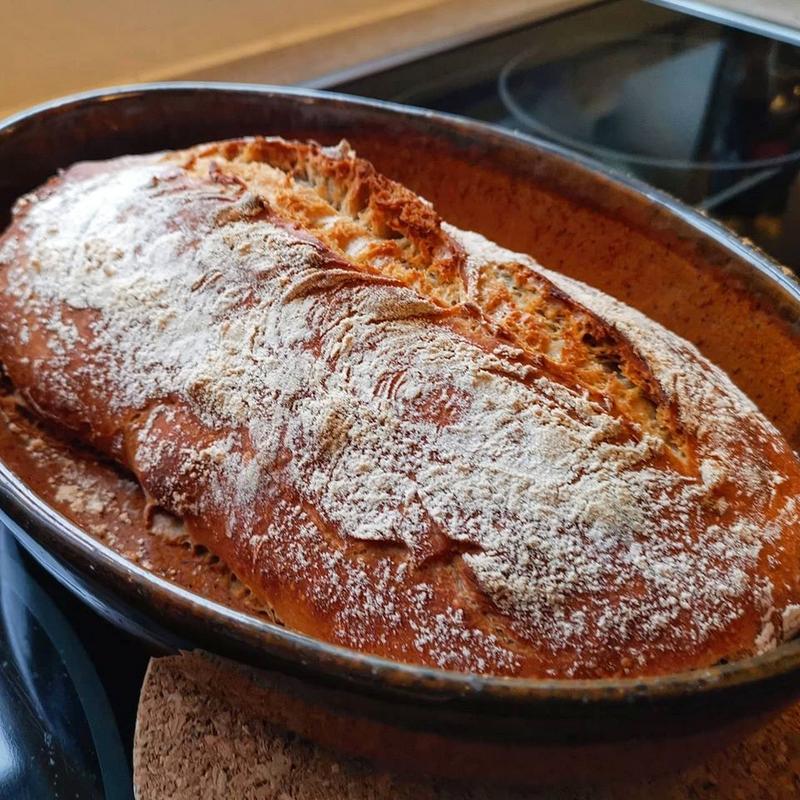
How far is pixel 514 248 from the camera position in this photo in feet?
3.58

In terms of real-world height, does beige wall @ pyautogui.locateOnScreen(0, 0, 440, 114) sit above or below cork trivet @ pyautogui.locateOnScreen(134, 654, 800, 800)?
above

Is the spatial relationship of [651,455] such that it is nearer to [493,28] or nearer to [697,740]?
[697,740]

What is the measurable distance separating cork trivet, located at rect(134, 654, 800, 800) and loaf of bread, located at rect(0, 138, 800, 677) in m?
0.11

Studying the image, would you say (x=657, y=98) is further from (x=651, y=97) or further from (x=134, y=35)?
(x=134, y=35)

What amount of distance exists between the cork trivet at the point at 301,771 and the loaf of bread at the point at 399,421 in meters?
0.11

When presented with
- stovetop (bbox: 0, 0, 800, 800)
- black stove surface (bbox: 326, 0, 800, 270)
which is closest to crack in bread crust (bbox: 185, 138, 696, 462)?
stovetop (bbox: 0, 0, 800, 800)

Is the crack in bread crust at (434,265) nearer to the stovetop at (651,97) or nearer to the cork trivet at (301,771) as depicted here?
the cork trivet at (301,771)

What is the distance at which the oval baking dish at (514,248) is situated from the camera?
1.68 feet

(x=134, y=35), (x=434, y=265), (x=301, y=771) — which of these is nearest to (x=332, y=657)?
(x=301, y=771)

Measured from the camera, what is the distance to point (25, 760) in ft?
2.42

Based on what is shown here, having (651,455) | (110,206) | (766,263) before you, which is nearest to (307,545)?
(651,455)

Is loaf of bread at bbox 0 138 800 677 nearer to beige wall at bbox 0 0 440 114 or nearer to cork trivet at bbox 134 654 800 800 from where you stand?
cork trivet at bbox 134 654 800 800

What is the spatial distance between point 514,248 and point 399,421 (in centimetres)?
45

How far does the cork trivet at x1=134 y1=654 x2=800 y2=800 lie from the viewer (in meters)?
0.68
